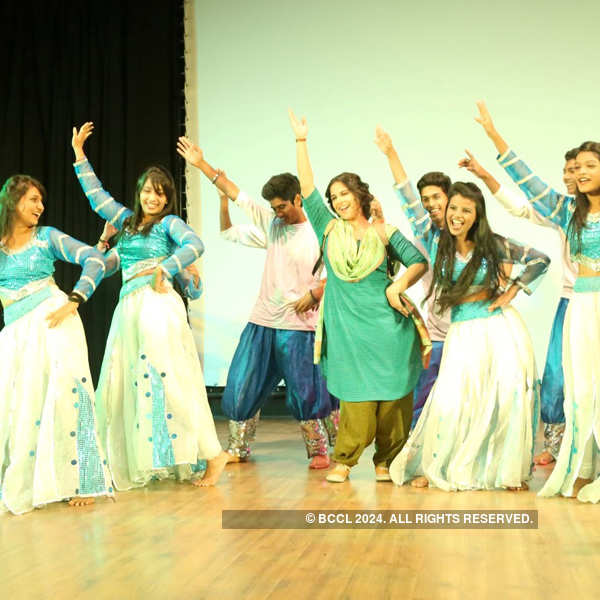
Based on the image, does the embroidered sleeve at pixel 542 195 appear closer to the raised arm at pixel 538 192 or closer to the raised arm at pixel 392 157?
the raised arm at pixel 538 192

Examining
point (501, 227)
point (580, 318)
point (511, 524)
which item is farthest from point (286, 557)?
point (501, 227)

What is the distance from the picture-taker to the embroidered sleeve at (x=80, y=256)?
3805 mm

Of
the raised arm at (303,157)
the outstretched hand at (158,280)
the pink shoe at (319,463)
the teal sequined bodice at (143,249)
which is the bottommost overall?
the pink shoe at (319,463)

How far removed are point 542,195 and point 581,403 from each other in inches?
34.6

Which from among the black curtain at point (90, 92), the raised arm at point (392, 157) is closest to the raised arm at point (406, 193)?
the raised arm at point (392, 157)

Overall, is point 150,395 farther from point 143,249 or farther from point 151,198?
point 151,198

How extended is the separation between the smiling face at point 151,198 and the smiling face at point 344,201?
0.78 metres

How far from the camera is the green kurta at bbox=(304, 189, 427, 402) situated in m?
4.15

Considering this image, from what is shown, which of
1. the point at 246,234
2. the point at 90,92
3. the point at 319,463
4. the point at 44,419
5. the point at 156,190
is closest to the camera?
the point at 44,419

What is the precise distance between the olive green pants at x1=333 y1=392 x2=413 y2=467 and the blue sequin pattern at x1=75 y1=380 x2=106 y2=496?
3.51 ft

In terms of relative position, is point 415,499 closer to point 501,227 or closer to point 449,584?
point 449,584

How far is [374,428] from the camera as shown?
4195 mm

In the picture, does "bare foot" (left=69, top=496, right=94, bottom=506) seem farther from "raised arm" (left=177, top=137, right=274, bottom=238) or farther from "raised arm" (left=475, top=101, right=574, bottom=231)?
"raised arm" (left=475, top=101, right=574, bottom=231)

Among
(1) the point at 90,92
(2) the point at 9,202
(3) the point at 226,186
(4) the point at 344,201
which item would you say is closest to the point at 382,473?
(4) the point at 344,201
